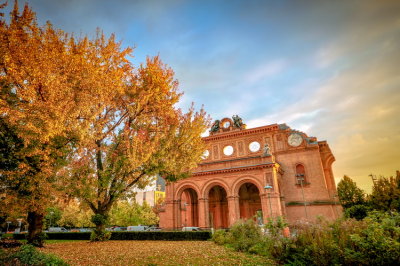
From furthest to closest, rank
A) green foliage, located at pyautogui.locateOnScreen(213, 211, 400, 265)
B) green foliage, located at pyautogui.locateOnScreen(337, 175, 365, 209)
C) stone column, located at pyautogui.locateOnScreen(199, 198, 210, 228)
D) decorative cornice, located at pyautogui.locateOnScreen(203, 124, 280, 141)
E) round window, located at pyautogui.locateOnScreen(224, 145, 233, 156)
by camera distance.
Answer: round window, located at pyautogui.locateOnScreen(224, 145, 233, 156)
decorative cornice, located at pyautogui.locateOnScreen(203, 124, 280, 141)
green foliage, located at pyautogui.locateOnScreen(337, 175, 365, 209)
stone column, located at pyautogui.locateOnScreen(199, 198, 210, 228)
green foliage, located at pyautogui.locateOnScreen(213, 211, 400, 265)

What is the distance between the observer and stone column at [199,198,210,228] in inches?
1027

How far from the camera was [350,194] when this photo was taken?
33.2m

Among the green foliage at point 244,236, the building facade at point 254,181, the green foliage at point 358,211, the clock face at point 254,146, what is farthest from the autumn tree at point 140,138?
the green foliage at point 358,211

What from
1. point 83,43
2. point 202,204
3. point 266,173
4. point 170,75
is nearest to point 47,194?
point 83,43

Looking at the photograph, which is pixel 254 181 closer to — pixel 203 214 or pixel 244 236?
pixel 203 214

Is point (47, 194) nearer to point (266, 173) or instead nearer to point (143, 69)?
point (143, 69)

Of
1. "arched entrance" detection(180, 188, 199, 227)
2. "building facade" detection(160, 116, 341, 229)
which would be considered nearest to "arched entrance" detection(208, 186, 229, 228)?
"building facade" detection(160, 116, 341, 229)

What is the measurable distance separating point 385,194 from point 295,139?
486 inches

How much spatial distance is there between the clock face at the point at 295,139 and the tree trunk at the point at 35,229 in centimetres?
2966

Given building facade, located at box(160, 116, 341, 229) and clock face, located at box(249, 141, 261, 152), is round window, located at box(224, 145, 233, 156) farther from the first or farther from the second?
clock face, located at box(249, 141, 261, 152)

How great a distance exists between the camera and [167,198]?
2914 cm

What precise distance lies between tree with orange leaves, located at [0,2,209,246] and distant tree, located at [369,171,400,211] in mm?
26930

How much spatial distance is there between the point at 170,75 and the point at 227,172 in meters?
16.4

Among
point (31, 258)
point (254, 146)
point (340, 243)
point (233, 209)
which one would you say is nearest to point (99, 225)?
point (31, 258)
